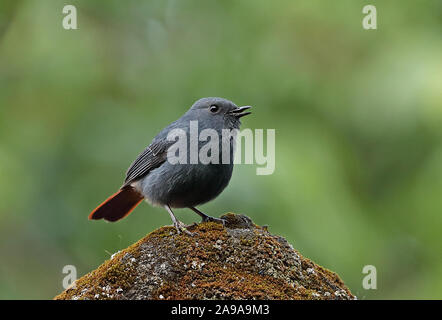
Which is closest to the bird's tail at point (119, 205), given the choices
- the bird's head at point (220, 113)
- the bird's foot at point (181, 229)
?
the bird's head at point (220, 113)

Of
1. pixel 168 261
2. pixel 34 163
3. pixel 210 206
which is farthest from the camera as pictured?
pixel 34 163

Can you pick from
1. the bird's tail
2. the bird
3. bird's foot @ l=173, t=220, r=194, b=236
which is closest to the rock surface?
bird's foot @ l=173, t=220, r=194, b=236

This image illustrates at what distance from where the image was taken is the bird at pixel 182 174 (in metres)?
4.25

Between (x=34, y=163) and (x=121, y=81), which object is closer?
(x=34, y=163)

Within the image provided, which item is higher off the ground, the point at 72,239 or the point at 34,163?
the point at 34,163

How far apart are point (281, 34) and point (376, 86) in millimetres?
1369

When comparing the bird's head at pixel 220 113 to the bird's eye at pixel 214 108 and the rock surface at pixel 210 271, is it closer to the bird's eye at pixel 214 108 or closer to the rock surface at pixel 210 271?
the bird's eye at pixel 214 108

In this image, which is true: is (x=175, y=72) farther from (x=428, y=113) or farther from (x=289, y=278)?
(x=289, y=278)

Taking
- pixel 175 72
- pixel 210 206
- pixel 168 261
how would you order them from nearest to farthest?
pixel 168 261, pixel 210 206, pixel 175 72

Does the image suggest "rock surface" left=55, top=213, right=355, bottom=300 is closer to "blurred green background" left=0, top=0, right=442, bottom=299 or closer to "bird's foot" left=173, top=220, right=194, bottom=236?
"bird's foot" left=173, top=220, right=194, bottom=236

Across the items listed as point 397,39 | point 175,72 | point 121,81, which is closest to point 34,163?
point 121,81

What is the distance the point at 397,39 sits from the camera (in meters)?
5.98

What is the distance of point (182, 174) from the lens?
429 cm

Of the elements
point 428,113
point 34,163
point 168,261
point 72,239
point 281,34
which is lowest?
point 72,239
